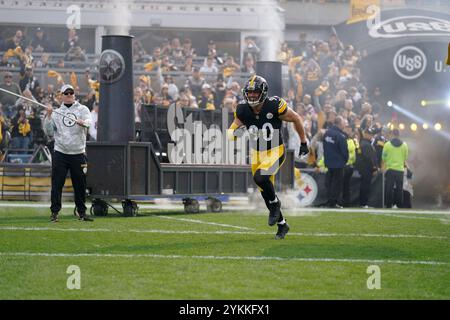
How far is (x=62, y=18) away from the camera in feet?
80.5

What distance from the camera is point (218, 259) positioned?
33.6ft

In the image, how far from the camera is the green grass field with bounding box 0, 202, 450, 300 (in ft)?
27.0

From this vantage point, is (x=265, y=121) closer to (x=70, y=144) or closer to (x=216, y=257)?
(x=216, y=257)

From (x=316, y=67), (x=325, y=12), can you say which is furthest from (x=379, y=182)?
(x=325, y=12)

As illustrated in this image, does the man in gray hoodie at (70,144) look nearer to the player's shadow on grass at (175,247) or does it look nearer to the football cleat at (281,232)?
the player's shadow on grass at (175,247)

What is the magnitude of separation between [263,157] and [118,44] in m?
4.79

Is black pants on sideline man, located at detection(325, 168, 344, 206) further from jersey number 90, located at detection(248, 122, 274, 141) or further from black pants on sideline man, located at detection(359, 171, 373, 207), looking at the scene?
jersey number 90, located at detection(248, 122, 274, 141)

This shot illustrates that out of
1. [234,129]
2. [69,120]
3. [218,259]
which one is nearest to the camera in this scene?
[218,259]

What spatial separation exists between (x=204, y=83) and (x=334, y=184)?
5130mm

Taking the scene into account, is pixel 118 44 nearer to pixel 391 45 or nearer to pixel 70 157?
pixel 70 157

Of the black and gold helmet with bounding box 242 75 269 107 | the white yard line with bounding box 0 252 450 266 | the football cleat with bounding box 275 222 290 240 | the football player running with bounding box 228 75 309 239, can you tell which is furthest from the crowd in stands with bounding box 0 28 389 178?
the white yard line with bounding box 0 252 450 266

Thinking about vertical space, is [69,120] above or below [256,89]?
below

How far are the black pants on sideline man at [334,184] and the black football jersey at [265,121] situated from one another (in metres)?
9.11

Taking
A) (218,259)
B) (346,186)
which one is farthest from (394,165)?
(218,259)
